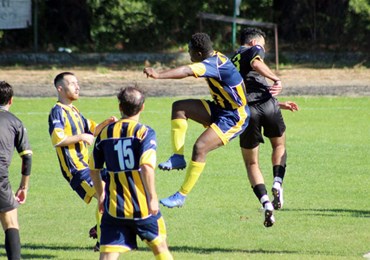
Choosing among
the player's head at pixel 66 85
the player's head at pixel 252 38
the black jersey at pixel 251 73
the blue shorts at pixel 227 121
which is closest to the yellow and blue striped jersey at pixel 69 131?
the player's head at pixel 66 85

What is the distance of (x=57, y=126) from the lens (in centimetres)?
998

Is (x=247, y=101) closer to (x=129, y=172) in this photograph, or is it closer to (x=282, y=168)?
(x=282, y=168)

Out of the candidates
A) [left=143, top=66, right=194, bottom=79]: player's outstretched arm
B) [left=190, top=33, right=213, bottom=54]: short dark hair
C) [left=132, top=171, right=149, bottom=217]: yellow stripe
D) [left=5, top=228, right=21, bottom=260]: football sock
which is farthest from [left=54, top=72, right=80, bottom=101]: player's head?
[left=132, top=171, right=149, bottom=217]: yellow stripe

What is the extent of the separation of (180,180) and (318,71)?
649 inches

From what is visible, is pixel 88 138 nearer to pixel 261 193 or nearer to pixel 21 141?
pixel 21 141

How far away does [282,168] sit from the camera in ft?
37.7

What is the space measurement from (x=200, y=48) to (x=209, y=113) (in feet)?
2.66

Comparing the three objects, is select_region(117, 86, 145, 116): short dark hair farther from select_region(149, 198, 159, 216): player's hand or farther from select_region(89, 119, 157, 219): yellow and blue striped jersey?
select_region(149, 198, 159, 216): player's hand

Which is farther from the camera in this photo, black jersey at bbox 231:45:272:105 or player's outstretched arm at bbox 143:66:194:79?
black jersey at bbox 231:45:272:105

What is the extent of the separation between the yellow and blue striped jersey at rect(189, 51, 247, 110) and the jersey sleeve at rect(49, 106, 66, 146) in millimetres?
1580

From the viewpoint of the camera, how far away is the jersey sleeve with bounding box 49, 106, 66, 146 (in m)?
9.95

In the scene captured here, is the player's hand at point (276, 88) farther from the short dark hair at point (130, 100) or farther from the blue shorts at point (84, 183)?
the short dark hair at point (130, 100)

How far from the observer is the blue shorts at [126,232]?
7.64 metres

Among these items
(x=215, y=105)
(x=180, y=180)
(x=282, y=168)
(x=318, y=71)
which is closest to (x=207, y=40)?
(x=215, y=105)
